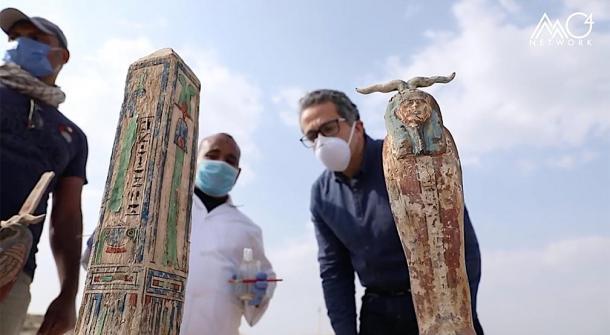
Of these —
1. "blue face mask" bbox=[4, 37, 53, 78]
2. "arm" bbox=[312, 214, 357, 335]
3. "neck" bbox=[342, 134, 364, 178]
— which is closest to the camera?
"arm" bbox=[312, 214, 357, 335]

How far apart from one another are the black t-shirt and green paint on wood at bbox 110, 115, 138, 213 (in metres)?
1.21

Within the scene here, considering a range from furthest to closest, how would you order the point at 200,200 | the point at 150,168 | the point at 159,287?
the point at 200,200 → the point at 150,168 → the point at 159,287

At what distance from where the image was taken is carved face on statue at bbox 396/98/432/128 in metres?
2.17

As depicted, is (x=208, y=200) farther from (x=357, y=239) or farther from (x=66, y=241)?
(x=357, y=239)

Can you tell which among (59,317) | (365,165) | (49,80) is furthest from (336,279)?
(49,80)

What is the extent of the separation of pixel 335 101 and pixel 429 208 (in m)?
1.81

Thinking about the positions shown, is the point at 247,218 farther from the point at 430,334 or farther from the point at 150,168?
the point at 430,334

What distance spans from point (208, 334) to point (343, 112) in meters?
1.86

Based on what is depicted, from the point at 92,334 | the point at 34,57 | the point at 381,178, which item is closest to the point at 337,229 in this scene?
the point at 381,178

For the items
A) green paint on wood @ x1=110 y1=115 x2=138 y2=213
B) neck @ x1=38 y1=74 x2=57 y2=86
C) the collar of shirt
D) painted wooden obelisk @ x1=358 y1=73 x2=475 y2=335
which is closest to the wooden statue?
green paint on wood @ x1=110 y1=115 x2=138 y2=213

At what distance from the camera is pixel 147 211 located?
2.17 m

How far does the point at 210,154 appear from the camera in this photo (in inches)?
158

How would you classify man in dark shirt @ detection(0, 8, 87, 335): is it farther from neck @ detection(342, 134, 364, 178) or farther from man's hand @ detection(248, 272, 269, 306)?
neck @ detection(342, 134, 364, 178)

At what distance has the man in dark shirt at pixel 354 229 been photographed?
9.74 ft
